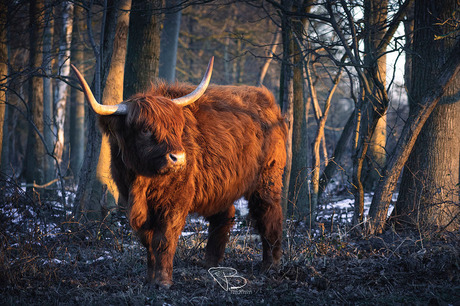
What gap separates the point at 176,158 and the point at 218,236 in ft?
5.91

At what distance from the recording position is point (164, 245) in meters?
4.41

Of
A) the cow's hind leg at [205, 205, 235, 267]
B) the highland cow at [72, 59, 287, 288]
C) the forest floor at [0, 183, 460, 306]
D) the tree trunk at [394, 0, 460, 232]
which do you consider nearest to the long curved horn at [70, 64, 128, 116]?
the highland cow at [72, 59, 287, 288]

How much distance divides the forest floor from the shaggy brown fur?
0.39 metres

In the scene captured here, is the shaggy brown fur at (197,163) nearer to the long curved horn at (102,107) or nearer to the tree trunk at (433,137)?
the long curved horn at (102,107)

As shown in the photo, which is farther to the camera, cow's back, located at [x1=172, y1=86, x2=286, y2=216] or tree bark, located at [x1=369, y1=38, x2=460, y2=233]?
tree bark, located at [x1=369, y1=38, x2=460, y2=233]

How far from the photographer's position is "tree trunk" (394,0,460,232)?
612 cm

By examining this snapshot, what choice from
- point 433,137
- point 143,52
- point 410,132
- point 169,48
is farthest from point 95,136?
point 169,48

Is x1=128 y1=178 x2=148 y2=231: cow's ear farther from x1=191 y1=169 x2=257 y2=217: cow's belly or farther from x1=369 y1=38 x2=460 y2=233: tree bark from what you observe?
x1=369 y1=38 x2=460 y2=233: tree bark

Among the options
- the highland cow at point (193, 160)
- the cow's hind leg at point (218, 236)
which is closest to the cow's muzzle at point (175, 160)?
the highland cow at point (193, 160)

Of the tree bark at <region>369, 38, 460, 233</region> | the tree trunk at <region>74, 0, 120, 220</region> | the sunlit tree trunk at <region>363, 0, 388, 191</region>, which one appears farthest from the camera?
the tree trunk at <region>74, 0, 120, 220</region>

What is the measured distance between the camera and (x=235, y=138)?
16.8 ft

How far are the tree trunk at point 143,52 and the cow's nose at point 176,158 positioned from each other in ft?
11.3

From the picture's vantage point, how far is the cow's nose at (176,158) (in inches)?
162

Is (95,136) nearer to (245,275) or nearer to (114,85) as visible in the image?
(114,85)
